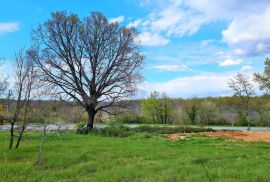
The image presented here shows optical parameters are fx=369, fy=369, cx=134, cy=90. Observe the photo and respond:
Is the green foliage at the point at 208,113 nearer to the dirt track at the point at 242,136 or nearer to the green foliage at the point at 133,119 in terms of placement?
the green foliage at the point at 133,119

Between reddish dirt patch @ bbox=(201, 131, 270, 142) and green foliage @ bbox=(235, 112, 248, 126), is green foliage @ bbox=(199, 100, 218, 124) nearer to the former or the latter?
green foliage @ bbox=(235, 112, 248, 126)

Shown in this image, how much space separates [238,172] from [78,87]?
1154 inches

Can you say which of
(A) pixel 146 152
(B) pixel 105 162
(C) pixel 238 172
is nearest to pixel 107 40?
(A) pixel 146 152

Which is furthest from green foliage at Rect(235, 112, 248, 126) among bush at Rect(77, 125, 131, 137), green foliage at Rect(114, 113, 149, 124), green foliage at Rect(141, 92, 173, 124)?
bush at Rect(77, 125, 131, 137)

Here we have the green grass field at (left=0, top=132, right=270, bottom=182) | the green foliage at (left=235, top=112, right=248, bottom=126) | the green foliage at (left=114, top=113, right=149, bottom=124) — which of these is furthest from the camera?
the green foliage at (left=114, top=113, right=149, bottom=124)

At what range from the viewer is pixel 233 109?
7681cm

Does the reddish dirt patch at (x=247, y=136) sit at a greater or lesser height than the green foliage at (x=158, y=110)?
lesser

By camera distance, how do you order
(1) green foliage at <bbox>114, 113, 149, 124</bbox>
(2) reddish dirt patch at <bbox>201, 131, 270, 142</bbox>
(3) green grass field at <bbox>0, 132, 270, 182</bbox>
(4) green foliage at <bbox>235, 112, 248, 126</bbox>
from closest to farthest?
(3) green grass field at <bbox>0, 132, 270, 182</bbox>
(2) reddish dirt patch at <bbox>201, 131, 270, 142</bbox>
(4) green foliage at <bbox>235, 112, 248, 126</bbox>
(1) green foliage at <bbox>114, 113, 149, 124</bbox>

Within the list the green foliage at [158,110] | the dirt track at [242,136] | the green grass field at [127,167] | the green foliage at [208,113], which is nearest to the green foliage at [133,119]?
the green foliage at [158,110]

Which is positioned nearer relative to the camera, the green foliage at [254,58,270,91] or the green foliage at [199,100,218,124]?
the green foliage at [254,58,270,91]

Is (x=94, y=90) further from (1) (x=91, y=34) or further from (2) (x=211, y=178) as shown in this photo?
(2) (x=211, y=178)

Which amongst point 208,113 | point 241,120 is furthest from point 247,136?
point 208,113

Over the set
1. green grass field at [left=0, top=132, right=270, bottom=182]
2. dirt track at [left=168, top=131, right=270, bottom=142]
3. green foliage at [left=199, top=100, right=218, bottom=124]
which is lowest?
green grass field at [left=0, top=132, right=270, bottom=182]

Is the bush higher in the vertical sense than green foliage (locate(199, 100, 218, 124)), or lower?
lower
